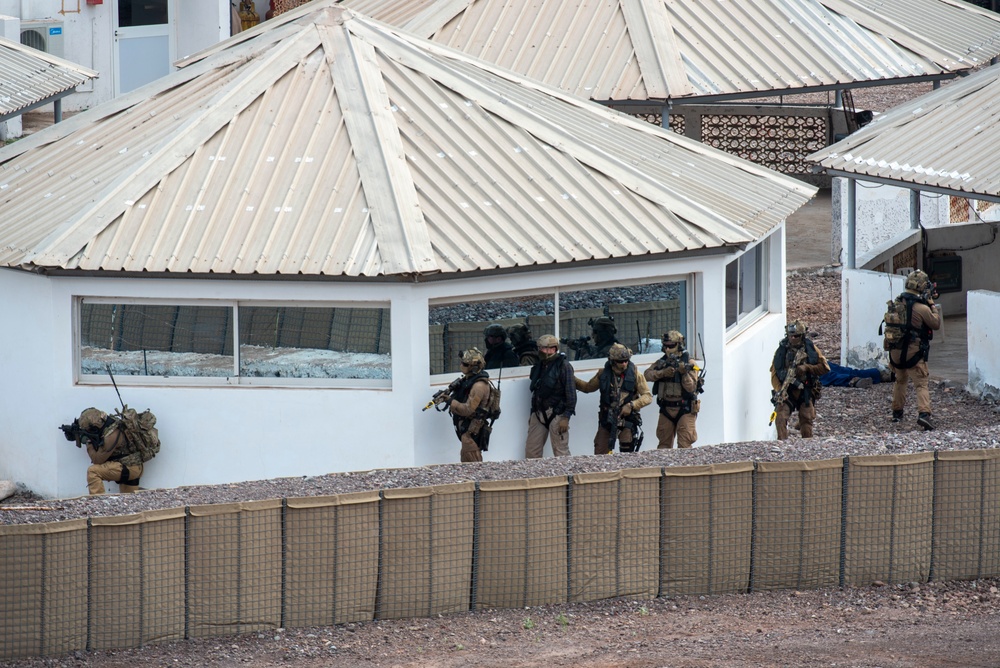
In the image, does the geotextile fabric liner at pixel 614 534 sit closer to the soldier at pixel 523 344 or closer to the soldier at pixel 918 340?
the soldier at pixel 523 344

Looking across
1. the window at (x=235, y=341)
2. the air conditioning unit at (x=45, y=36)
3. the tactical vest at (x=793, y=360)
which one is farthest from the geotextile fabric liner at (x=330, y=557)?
the air conditioning unit at (x=45, y=36)

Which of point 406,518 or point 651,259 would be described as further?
point 651,259

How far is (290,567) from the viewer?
10953 mm

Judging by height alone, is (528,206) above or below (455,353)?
above

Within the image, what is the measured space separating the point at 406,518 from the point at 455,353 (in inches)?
143

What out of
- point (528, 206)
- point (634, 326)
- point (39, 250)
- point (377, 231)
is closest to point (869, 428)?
point (634, 326)

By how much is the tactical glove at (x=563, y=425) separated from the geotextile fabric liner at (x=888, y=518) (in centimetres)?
342

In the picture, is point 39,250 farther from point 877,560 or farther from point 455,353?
point 877,560

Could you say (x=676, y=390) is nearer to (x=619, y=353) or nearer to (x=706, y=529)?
(x=619, y=353)

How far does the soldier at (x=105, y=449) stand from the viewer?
14078mm

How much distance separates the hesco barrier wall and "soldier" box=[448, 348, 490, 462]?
2.73 metres

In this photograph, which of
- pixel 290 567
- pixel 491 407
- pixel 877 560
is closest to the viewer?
pixel 290 567

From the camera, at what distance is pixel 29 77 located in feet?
71.6

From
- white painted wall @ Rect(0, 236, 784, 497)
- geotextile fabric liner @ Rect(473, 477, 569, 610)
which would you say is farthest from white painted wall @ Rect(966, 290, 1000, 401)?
geotextile fabric liner @ Rect(473, 477, 569, 610)
